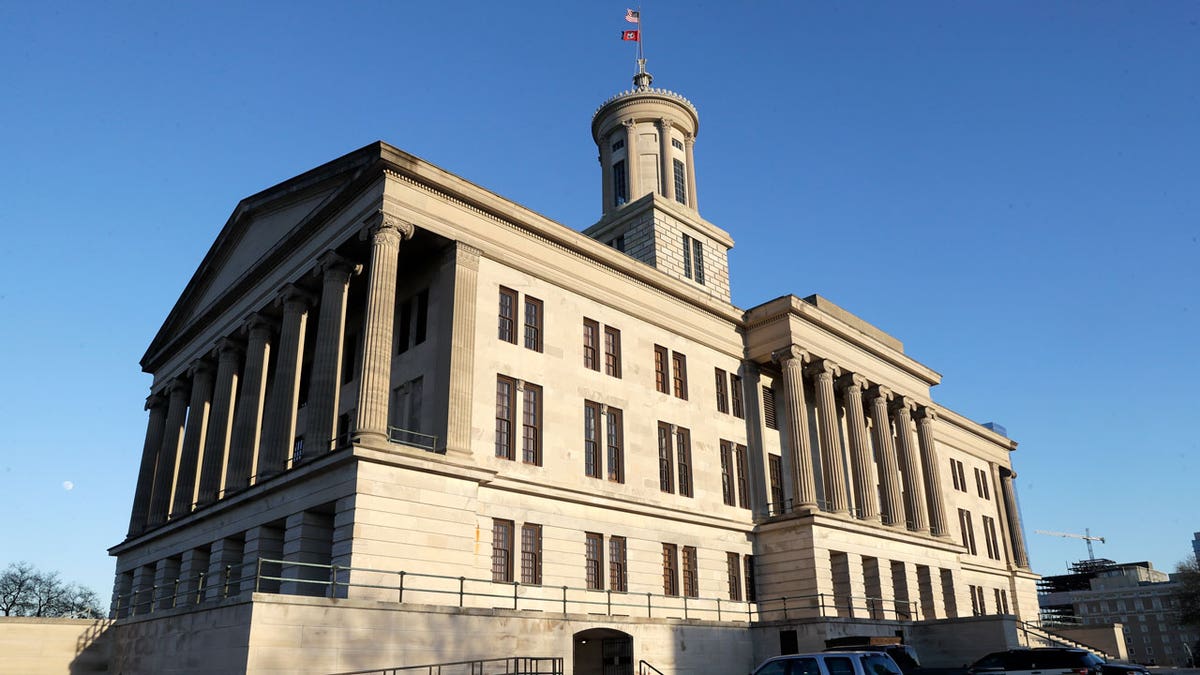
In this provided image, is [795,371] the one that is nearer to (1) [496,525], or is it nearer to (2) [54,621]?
(1) [496,525]

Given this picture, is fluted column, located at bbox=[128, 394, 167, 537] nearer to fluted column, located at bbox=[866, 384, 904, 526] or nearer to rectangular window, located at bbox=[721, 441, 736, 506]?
rectangular window, located at bbox=[721, 441, 736, 506]

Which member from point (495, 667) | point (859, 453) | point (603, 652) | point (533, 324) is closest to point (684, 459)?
point (533, 324)

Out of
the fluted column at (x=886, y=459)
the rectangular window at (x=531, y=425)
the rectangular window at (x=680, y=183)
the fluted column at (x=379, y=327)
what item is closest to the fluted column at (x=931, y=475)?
the fluted column at (x=886, y=459)

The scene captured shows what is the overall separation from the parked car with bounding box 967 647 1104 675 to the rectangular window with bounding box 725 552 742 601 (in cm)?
1432

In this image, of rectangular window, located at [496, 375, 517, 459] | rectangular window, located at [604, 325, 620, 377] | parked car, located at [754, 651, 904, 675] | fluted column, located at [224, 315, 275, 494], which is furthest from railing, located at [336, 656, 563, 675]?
fluted column, located at [224, 315, 275, 494]

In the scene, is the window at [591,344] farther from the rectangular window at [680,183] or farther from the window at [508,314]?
the rectangular window at [680,183]

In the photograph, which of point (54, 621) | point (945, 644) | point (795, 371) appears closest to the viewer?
point (54, 621)

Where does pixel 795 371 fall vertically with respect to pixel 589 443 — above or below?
above

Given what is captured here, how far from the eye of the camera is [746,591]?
38969 mm

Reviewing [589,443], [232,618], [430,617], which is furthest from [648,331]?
[232,618]

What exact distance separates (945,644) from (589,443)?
1895cm

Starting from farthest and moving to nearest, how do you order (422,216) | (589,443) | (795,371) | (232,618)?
(795,371)
(589,443)
(422,216)
(232,618)

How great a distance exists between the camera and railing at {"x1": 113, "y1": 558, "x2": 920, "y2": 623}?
24.8 metres

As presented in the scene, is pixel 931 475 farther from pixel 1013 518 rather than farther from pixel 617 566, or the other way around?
pixel 617 566
